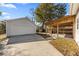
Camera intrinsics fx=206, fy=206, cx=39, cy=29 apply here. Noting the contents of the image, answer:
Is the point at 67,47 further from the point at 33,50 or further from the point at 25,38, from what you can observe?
the point at 25,38

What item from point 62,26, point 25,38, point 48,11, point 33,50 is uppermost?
point 48,11

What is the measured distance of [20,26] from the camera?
339cm

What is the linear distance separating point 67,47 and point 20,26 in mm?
838

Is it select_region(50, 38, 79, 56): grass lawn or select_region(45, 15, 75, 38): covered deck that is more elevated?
select_region(45, 15, 75, 38): covered deck

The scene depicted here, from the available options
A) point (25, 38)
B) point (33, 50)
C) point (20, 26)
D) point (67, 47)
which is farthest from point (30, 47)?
point (67, 47)

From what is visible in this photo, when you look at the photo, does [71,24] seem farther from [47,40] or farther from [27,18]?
[27,18]

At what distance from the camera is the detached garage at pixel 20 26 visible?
3.37m

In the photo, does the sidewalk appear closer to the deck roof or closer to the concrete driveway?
the concrete driveway

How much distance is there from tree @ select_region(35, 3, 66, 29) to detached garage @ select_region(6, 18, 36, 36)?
16 cm

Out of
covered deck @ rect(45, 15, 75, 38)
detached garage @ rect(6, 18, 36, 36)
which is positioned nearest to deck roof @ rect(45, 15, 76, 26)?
covered deck @ rect(45, 15, 75, 38)

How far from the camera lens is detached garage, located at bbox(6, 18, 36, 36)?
3.37 meters

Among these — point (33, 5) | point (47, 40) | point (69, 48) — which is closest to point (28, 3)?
point (33, 5)

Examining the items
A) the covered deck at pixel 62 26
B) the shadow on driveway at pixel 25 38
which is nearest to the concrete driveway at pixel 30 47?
the shadow on driveway at pixel 25 38

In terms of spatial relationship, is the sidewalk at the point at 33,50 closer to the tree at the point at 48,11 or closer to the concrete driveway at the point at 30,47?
the concrete driveway at the point at 30,47
